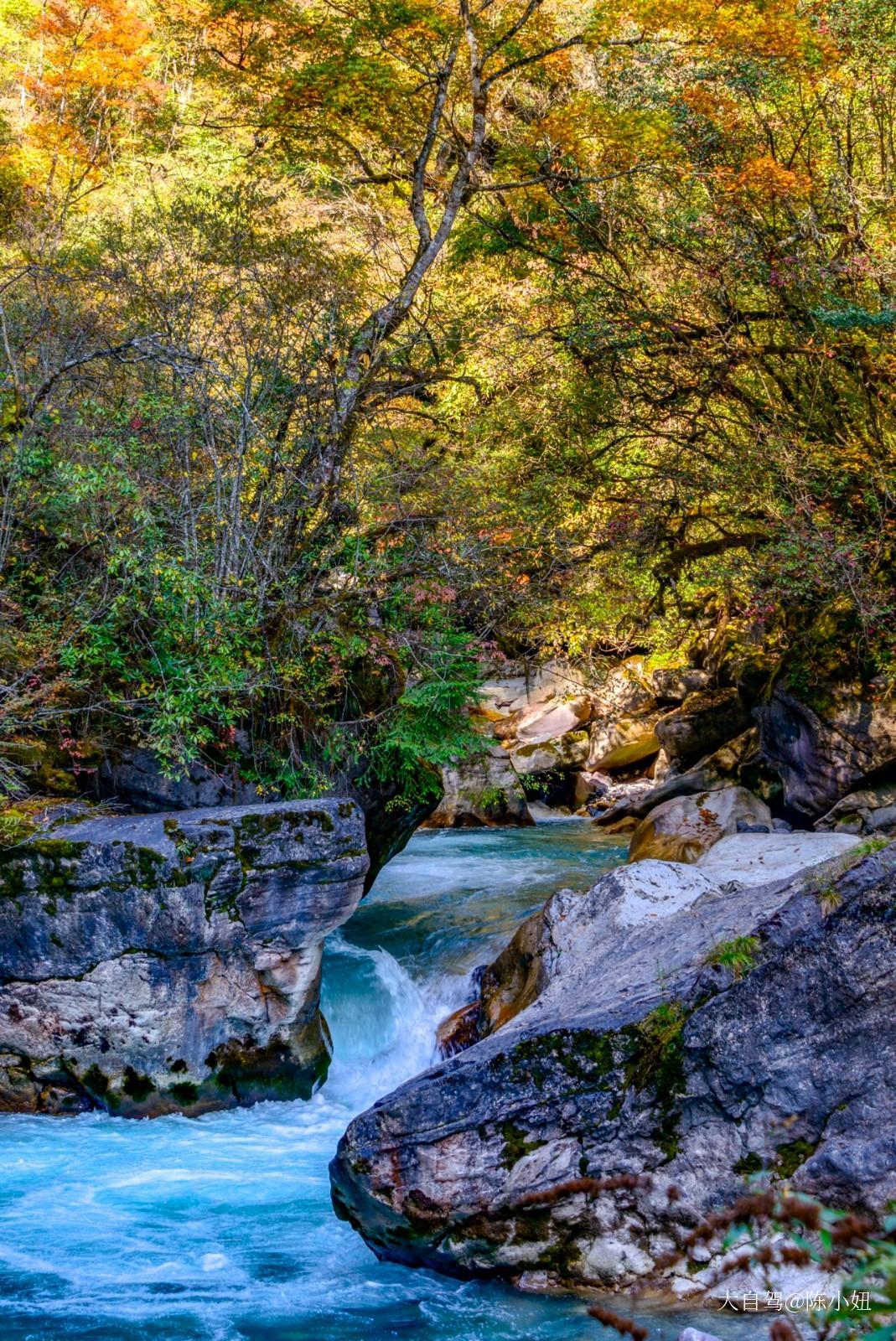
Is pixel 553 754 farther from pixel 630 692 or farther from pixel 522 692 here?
pixel 522 692

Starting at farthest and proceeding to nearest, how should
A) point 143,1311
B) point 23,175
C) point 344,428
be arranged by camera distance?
point 23,175 → point 344,428 → point 143,1311

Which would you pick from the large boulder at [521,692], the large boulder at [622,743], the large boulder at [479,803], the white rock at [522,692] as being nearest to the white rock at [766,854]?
the large boulder at [479,803]

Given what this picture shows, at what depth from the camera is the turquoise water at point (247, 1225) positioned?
5121 mm

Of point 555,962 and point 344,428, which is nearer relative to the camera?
point 555,962

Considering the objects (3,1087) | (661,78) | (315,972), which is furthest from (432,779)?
(661,78)

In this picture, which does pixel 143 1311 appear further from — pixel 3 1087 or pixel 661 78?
pixel 661 78

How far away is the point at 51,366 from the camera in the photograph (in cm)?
1018

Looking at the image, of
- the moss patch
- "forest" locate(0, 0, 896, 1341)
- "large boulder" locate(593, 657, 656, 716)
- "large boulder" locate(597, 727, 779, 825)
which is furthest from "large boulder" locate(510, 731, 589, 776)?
the moss patch

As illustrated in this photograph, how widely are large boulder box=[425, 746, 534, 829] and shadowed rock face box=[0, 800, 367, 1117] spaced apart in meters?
8.88

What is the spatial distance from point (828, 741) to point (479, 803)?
5.92 meters

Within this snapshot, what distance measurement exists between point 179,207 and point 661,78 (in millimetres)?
5284

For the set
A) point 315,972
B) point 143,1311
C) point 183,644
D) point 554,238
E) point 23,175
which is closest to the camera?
point 143,1311

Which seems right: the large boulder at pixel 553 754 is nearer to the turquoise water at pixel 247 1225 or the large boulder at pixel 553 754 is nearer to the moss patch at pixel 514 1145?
the turquoise water at pixel 247 1225

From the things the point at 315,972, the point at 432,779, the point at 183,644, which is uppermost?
the point at 183,644
